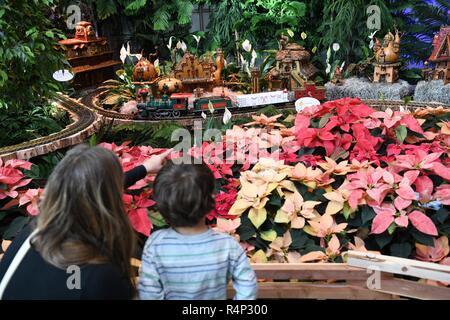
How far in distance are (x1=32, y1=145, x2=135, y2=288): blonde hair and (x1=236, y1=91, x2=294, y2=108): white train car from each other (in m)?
3.74

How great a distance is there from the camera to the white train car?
505 cm

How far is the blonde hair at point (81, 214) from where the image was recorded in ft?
4.36

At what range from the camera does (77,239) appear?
1.34m

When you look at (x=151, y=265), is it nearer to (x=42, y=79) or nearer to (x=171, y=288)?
(x=171, y=288)

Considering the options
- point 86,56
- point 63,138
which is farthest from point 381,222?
point 86,56

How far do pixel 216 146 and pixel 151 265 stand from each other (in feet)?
5.37

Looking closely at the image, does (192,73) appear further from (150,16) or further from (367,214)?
(367,214)

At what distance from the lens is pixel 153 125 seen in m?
4.54

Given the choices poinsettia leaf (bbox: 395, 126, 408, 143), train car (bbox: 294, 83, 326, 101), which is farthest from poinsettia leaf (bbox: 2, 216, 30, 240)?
train car (bbox: 294, 83, 326, 101)

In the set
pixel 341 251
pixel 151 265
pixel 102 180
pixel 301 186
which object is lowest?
pixel 341 251

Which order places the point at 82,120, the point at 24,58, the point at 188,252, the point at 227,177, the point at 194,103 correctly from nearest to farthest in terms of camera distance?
the point at 188,252, the point at 227,177, the point at 24,58, the point at 82,120, the point at 194,103

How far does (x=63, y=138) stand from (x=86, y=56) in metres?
3.35

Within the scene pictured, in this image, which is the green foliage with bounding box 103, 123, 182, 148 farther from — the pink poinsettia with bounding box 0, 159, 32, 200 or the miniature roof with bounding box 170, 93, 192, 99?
the pink poinsettia with bounding box 0, 159, 32, 200
